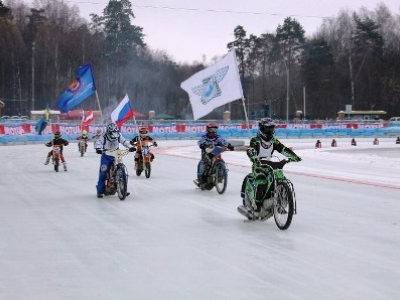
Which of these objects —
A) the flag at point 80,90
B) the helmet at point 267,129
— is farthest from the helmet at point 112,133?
the flag at point 80,90

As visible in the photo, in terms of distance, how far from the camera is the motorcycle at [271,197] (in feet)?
32.3

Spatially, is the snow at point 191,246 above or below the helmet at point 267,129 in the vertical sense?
below

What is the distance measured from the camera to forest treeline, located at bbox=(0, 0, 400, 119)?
3511 inches

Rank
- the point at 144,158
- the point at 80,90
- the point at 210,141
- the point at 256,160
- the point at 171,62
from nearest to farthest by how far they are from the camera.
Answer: the point at 256,160
the point at 210,141
the point at 144,158
the point at 80,90
the point at 171,62

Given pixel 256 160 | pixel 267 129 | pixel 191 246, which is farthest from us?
pixel 267 129

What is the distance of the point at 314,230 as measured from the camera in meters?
10.2

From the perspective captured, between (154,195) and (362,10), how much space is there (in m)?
92.8

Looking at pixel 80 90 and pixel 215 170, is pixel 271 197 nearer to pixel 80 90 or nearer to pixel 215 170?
pixel 215 170

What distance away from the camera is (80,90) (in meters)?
21.8

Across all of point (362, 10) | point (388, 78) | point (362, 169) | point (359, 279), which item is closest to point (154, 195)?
point (359, 279)

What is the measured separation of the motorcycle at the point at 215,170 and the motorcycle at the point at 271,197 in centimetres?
414

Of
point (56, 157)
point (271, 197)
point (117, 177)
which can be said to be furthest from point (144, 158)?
point (271, 197)

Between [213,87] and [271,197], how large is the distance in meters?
5.63

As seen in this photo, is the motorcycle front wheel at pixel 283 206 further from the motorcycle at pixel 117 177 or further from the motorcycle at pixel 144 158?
the motorcycle at pixel 144 158
